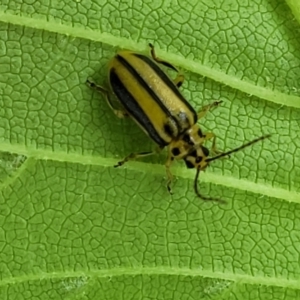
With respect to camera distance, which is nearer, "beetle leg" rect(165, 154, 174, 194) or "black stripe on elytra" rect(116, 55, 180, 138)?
"black stripe on elytra" rect(116, 55, 180, 138)

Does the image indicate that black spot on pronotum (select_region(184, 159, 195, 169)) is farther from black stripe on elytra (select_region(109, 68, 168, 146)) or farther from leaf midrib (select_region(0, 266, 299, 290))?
leaf midrib (select_region(0, 266, 299, 290))

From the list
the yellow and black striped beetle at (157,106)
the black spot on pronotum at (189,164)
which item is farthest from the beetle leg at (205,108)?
the black spot on pronotum at (189,164)

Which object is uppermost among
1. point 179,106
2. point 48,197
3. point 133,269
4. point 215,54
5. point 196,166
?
point 215,54

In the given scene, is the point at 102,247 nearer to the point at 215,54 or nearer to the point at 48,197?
the point at 48,197

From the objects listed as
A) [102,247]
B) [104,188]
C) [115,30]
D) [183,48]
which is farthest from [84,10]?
[102,247]

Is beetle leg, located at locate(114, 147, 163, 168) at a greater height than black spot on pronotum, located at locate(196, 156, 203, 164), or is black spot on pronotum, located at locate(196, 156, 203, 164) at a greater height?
black spot on pronotum, located at locate(196, 156, 203, 164)

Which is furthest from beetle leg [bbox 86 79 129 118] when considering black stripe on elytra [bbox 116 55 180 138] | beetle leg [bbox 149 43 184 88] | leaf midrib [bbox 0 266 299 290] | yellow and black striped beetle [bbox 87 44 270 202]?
leaf midrib [bbox 0 266 299 290]
